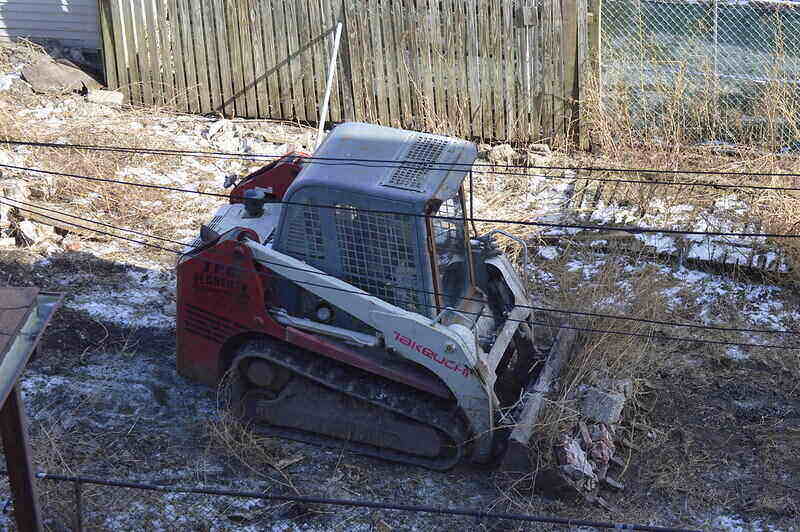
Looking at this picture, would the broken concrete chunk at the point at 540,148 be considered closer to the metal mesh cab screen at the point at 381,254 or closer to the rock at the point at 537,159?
the rock at the point at 537,159

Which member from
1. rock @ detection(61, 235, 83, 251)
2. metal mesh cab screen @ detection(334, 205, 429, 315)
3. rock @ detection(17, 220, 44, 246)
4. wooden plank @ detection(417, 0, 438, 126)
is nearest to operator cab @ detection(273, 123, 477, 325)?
metal mesh cab screen @ detection(334, 205, 429, 315)

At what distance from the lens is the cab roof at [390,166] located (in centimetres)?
630

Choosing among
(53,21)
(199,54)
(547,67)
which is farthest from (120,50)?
(547,67)

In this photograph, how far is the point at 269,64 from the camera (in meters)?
12.5

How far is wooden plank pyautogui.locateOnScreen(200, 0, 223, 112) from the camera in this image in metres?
12.5

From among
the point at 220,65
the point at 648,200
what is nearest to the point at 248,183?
the point at 648,200

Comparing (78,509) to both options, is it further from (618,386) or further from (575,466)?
(618,386)

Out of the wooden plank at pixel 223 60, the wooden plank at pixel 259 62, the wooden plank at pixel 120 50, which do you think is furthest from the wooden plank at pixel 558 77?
the wooden plank at pixel 120 50

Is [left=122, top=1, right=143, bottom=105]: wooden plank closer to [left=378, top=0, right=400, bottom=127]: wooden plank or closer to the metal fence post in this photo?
[left=378, top=0, right=400, bottom=127]: wooden plank

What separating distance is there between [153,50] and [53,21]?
2.26m

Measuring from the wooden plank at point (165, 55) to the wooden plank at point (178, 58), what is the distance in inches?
1.6

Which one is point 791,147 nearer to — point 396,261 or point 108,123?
point 396,261

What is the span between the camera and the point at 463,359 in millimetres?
6234

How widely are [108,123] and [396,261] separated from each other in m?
7.10
